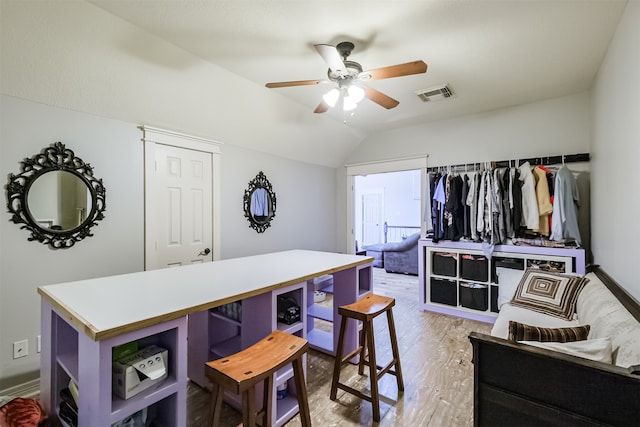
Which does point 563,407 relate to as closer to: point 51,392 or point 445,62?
point 51,392

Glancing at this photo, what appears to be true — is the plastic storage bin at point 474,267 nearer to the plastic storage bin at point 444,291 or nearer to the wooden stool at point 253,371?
the plastic storage bin at point 444,291

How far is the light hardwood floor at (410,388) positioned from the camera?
180cm

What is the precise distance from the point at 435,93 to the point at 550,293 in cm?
219

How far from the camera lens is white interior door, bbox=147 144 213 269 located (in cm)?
287

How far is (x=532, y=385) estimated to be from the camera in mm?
1113

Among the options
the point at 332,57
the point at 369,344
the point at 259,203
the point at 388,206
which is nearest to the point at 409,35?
the point at 332,57

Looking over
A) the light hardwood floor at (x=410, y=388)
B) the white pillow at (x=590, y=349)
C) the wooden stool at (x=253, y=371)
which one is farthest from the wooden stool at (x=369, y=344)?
the white pillow at (x=590, y=349)

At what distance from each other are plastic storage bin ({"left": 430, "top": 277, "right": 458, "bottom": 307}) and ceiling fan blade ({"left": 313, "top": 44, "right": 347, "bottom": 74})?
9.54 ft

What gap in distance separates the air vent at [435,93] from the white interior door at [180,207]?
2505 millimetres

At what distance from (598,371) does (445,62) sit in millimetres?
2403

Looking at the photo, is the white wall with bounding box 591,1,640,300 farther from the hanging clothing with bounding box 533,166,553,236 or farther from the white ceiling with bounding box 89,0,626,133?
the hanging clothing with bounding box 533,166,553,236

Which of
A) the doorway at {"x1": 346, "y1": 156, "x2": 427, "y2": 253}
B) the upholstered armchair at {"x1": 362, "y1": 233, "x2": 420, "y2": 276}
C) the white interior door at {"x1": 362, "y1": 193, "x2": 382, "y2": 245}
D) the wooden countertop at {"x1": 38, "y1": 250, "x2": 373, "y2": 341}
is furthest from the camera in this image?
the white interior door at {"x1": 362, "y1": 193, "x2": 382, "y2": 245}

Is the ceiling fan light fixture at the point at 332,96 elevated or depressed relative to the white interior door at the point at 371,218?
elevated

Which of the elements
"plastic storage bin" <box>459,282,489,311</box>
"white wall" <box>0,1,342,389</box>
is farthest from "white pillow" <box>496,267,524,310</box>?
"white wall" <box>0,1,342,389</box>
